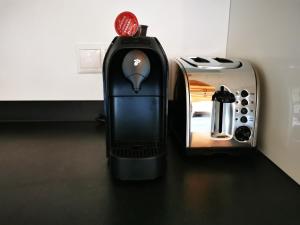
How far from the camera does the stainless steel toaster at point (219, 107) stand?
692mm

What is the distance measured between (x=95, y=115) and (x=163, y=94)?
439 mm

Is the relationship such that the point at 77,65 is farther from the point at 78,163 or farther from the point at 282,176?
the point at 282,176

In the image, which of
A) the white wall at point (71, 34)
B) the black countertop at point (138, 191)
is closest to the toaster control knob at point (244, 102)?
→ the black countertop at point (138, 191)

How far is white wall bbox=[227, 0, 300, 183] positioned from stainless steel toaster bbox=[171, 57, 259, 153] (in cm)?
4

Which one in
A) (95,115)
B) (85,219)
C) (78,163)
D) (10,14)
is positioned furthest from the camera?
(95,115)

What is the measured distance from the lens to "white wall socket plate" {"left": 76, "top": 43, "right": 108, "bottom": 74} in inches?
36.6

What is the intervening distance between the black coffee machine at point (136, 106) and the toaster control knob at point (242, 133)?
21 centimetres

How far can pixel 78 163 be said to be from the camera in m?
0.70

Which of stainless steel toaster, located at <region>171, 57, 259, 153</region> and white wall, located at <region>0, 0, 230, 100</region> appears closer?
stainless steel toaster, located at <region>171, 57, 259, 153</region>

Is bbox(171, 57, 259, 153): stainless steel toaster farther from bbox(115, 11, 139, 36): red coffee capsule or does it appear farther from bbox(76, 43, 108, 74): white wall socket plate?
bbox(76, 43, 108, 74): white wall socket plate

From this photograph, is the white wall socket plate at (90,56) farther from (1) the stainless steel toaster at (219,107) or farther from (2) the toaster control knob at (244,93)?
(2) the toaster control knob at (244,93)

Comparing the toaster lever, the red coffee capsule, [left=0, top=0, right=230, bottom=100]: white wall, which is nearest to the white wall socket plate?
[left=0, top=0, right=230, bottom=100]: white wall

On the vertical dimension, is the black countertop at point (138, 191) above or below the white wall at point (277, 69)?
below

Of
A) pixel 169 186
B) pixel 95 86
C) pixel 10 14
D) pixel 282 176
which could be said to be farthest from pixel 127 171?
pixel 10 14
